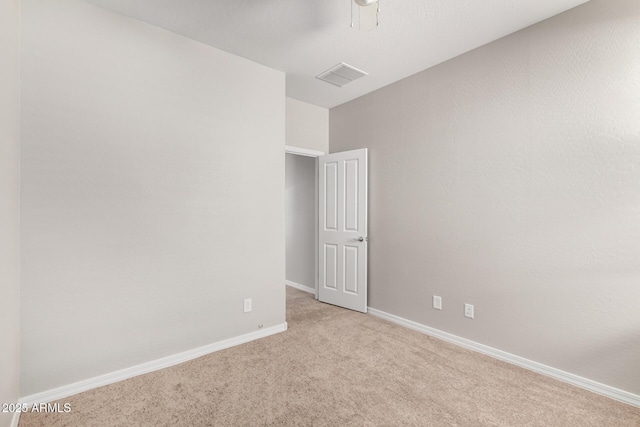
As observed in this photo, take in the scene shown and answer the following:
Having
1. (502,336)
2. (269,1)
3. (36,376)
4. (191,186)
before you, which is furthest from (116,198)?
(502,336)

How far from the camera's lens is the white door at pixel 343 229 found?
12.0 ft

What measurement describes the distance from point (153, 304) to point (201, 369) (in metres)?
0.63

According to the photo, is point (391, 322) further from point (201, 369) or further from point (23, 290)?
point (23, 290)

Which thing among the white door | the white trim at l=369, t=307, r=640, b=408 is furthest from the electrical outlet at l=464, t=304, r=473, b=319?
the white door

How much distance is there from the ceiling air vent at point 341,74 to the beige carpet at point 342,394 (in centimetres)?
266

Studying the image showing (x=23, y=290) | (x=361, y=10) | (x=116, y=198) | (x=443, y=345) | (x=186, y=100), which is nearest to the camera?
(x=23, y=290)

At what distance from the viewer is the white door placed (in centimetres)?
366

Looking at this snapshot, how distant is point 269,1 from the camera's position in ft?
6.77

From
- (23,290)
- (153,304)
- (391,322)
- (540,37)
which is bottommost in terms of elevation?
(391,322)

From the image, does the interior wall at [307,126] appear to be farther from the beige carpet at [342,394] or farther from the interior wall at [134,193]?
the beige carpet at [342,394]

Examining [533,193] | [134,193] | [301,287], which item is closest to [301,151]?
[134,193]

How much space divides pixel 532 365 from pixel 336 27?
121 inches

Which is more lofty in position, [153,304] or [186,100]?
[186,100]

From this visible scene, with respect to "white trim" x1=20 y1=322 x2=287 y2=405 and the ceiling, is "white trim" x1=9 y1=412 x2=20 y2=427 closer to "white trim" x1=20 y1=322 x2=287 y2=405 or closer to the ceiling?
"white trim" x1=20 y1=322 x2=287 y2=405
